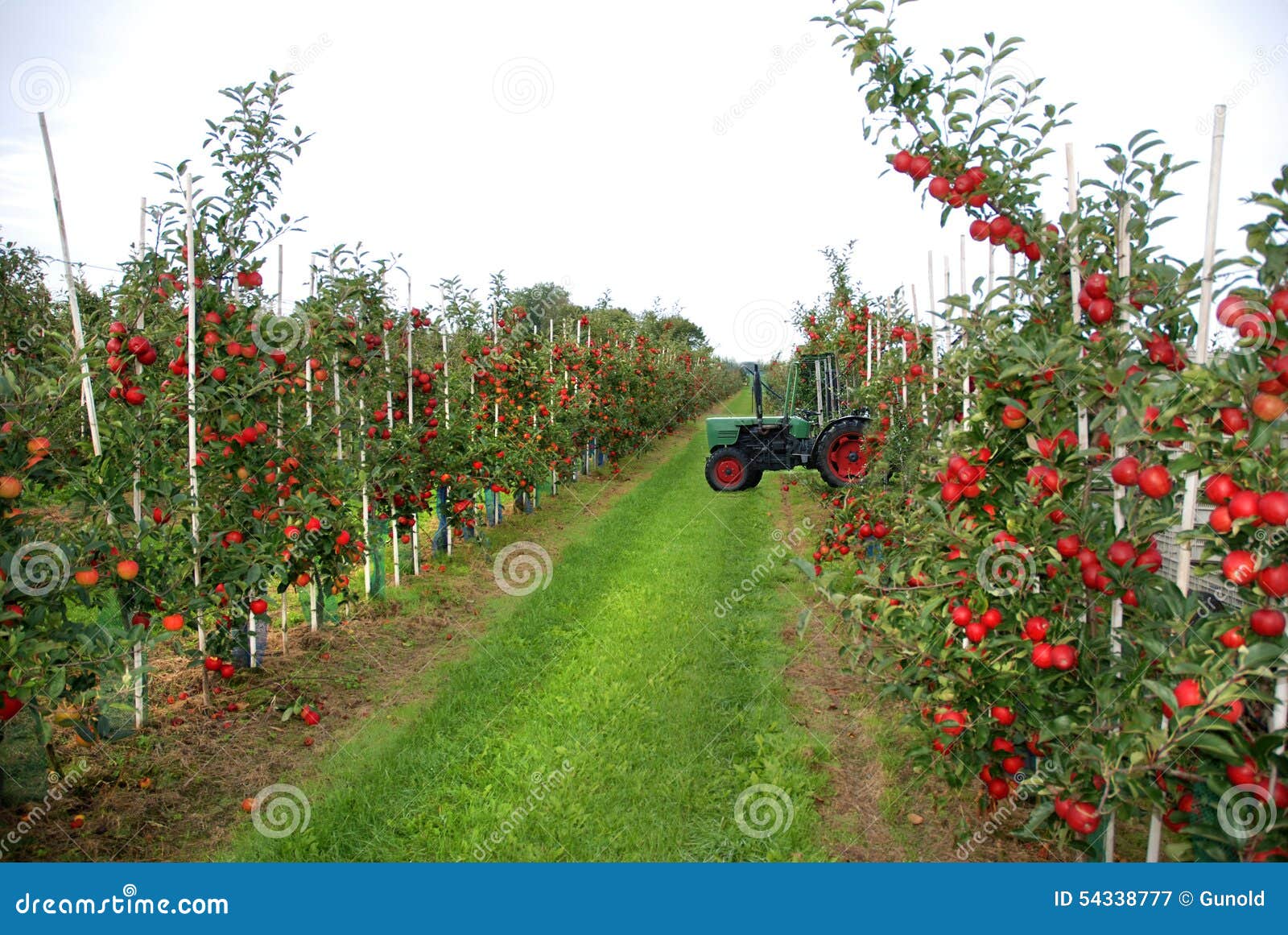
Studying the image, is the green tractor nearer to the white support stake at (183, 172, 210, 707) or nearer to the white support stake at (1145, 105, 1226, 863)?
the white support stake at (183, 172, 210, 707)

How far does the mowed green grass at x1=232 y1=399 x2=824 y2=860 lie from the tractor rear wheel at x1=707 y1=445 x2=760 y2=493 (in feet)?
15.1

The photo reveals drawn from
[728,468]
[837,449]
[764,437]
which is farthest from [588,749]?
[764,437]

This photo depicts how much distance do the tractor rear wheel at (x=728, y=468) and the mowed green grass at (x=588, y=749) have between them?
460cm

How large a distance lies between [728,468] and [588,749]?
300 inches

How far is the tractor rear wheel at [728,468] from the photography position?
→ 1115 cm

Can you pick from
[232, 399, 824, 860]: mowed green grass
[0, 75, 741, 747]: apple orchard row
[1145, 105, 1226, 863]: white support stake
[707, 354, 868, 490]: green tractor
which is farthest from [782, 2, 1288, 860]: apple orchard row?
[707, 354, 868, 490]: green tractor

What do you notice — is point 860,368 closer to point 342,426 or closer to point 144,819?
point 342,426

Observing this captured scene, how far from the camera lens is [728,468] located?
11.2 metres

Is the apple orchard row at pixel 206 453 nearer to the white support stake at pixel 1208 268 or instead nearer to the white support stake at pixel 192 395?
the white support stake at pixel 192 395

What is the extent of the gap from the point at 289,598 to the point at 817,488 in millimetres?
5236

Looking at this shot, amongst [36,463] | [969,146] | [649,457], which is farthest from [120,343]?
[649,457]

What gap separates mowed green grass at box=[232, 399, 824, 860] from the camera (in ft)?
10.3

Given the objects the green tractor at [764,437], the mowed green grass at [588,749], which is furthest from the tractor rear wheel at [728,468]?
the mowed green grass at [588,749]

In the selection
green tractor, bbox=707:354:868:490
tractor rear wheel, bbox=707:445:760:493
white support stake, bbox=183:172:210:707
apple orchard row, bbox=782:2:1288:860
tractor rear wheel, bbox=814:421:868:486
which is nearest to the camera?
apple orchard row, bbox=782:2:1288:860
